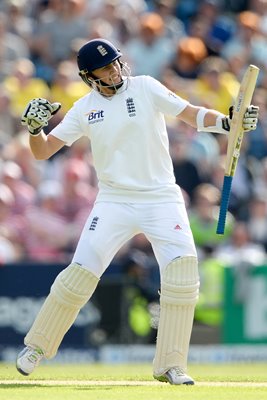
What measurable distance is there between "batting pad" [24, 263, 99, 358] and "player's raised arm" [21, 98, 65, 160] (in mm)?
793

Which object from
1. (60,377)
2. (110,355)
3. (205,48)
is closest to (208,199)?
(110,355)

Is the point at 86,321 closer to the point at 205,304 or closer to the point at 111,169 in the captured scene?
the point at 205,304

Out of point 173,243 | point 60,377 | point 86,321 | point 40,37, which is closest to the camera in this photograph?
point 173,243

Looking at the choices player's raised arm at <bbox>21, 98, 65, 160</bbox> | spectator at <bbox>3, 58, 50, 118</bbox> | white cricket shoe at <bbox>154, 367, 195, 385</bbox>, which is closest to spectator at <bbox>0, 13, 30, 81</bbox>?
spectator at <bbox>3, 58, 50, 118</bbox>

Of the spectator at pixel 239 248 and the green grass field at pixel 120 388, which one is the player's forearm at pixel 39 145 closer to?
the green grass field at pixel 120 388

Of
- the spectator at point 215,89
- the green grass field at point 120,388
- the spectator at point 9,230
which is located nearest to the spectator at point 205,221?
the spectator at point 215,89

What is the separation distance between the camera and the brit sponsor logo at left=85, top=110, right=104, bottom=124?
27.7 feet

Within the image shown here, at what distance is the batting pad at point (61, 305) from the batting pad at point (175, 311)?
1.60ft

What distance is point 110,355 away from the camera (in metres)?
13.4

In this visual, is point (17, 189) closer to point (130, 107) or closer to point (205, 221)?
point (205, 221)

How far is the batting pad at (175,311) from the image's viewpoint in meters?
8.34

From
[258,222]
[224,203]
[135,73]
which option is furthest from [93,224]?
[135,73]

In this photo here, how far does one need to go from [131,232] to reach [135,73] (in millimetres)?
7485

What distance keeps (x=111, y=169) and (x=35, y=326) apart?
115 cm
